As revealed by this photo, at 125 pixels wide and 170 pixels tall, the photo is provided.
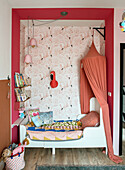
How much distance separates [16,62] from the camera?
3096mm

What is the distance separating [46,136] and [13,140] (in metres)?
0.68

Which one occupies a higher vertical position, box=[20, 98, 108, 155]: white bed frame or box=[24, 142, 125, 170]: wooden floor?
box=[20, 98, 108, 155]: white bed frame

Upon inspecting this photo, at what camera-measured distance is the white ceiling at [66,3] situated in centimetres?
257

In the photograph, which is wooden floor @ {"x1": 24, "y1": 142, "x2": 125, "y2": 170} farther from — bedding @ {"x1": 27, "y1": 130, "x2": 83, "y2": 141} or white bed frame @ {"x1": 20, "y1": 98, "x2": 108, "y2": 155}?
bedding @ {"x1": 27, "y1": 130, "x2": 83, "y2": 141}

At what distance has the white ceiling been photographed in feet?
8.42

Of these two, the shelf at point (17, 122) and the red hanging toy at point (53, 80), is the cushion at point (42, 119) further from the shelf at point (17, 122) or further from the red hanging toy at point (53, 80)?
the red hanging toy at point (53, 80)

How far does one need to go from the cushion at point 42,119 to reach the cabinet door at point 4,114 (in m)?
0.60

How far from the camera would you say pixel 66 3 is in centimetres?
262

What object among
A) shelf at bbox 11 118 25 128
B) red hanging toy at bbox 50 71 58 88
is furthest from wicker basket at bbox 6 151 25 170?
red hanging toy at bbox 50 71 58 88

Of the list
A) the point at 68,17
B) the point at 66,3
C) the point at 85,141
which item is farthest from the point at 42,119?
the point at 66,3

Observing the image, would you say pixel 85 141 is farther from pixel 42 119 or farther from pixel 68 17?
pixel 68 17

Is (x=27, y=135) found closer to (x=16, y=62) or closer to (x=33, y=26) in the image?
(x=16, y=62)

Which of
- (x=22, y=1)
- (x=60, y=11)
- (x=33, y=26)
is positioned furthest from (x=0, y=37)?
(x=33, y=26)

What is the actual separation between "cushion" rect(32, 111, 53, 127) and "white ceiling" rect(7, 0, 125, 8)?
2.16 metres
